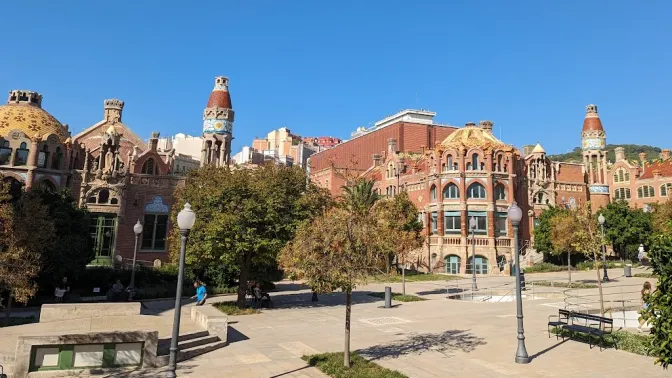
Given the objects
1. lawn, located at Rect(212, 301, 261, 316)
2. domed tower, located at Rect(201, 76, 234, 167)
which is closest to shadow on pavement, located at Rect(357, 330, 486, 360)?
lawn, located at Rect(212, 301, 261, 316)

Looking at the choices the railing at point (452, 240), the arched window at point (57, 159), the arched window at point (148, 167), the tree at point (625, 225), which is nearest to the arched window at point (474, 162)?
the railing at point (452, 240)

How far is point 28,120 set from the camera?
42.0 metres

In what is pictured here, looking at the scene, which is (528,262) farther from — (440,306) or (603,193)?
(440,306)

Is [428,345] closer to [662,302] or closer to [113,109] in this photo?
[662,302]

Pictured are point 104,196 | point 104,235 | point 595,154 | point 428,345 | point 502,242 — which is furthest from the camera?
point 595,154

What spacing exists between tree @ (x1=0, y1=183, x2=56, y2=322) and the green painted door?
16675 mm

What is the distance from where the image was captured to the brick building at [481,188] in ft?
146

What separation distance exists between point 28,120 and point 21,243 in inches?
1223

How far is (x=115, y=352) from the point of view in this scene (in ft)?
36.9

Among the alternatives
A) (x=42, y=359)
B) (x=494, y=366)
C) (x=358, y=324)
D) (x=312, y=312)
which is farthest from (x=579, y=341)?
(x=42, y=359)

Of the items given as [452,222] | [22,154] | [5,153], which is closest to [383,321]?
[452,222]

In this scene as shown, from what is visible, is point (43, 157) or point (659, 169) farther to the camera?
point (659, 169)

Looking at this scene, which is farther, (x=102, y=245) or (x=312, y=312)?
(x=102, y=245)

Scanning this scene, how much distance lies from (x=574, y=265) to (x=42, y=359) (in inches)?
1933
